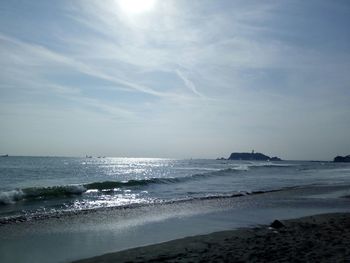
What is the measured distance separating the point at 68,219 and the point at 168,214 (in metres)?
4.39

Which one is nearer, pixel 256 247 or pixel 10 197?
pixel 256 247

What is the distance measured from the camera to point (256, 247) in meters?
10.4

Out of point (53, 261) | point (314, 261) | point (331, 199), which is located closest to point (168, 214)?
point (53, 261)

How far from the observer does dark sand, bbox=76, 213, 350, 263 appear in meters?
9.22

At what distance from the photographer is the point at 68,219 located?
1634 centimetres

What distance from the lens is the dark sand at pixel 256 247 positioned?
9.22m

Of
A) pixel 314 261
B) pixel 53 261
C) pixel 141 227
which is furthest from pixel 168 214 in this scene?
pixel 314 261

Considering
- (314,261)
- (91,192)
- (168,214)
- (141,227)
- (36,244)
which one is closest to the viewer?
(314,261)

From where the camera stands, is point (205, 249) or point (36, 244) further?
point (36, 244)

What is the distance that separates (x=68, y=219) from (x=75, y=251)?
5858 millimetres

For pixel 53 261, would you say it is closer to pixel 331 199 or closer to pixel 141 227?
pixel 141 227

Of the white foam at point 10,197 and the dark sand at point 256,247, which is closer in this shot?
the dark sand at point 256,247

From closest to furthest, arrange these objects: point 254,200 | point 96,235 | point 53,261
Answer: point 53,261
point 96,235
point 254,200

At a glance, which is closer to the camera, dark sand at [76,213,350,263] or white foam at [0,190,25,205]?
dark sand at [76,213,350,263]
